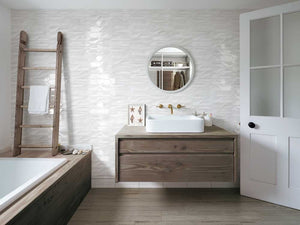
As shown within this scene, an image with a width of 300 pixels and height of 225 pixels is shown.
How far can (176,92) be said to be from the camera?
242cm

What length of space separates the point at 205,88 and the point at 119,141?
1.26m

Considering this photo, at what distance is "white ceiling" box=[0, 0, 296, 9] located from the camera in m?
2.23

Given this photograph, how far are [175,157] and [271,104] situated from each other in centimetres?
118

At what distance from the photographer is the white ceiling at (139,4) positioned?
2.23 metres

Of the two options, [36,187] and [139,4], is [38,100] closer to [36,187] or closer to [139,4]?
[36,187]

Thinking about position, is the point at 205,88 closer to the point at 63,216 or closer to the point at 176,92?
the point at 176,92

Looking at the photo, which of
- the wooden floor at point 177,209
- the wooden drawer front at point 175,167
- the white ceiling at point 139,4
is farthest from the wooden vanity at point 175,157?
the white ceiling at point 139,4

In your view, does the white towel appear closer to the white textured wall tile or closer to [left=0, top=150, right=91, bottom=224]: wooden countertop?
the white textured wall tile

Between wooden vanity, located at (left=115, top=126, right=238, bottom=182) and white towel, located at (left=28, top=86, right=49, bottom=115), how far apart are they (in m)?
1.09

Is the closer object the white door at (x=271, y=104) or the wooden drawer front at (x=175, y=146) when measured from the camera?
the wooden drawer front at (x=175, y=146)

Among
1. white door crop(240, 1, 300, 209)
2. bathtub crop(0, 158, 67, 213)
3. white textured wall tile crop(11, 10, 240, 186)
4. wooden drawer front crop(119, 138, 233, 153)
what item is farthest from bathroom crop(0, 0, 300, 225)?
wooden drawer front crop(119, 138, 233, 153)

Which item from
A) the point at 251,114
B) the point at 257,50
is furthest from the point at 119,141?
the point at 257,50

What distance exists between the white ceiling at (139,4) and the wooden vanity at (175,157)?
1517mm

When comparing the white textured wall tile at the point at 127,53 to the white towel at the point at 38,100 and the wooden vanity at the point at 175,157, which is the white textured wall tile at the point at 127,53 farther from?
the wooden vanity at the point at 175,157
